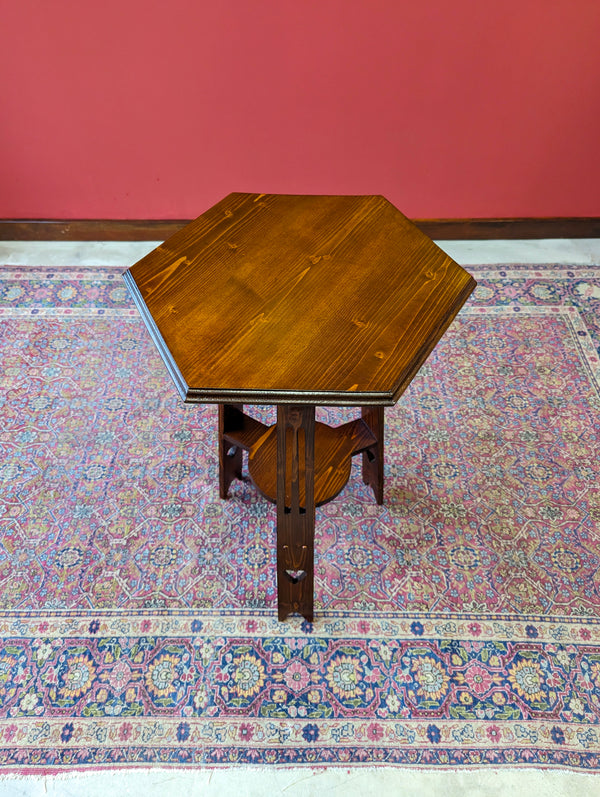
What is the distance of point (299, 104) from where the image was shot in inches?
144

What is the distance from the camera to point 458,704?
2.15 meters

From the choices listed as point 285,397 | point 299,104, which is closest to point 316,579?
point 285,397

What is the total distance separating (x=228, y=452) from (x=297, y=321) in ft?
2.81

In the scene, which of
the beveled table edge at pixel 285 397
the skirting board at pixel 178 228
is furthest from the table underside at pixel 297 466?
the skirting board at pixel 178 228

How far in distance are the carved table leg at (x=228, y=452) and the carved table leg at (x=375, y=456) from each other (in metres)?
0.46

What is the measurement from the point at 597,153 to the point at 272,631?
305 cm

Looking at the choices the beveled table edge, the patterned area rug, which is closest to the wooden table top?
the beveled table edge

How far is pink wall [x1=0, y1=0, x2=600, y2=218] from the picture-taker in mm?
3453

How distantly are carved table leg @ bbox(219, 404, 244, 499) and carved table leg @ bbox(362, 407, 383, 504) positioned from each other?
1.49 feet

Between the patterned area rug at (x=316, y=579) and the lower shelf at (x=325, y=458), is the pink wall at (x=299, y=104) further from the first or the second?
the lower shelf at (x=325, y=458)

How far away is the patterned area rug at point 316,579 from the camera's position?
2.10 metres

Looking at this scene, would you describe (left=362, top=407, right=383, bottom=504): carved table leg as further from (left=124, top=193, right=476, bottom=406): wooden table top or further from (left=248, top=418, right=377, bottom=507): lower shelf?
(left=124, top=193, right=476, bottom=406): wooden table top

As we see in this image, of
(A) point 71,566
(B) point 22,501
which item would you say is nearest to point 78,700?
(A) point 71,566

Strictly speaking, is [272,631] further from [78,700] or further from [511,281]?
[511,281]
